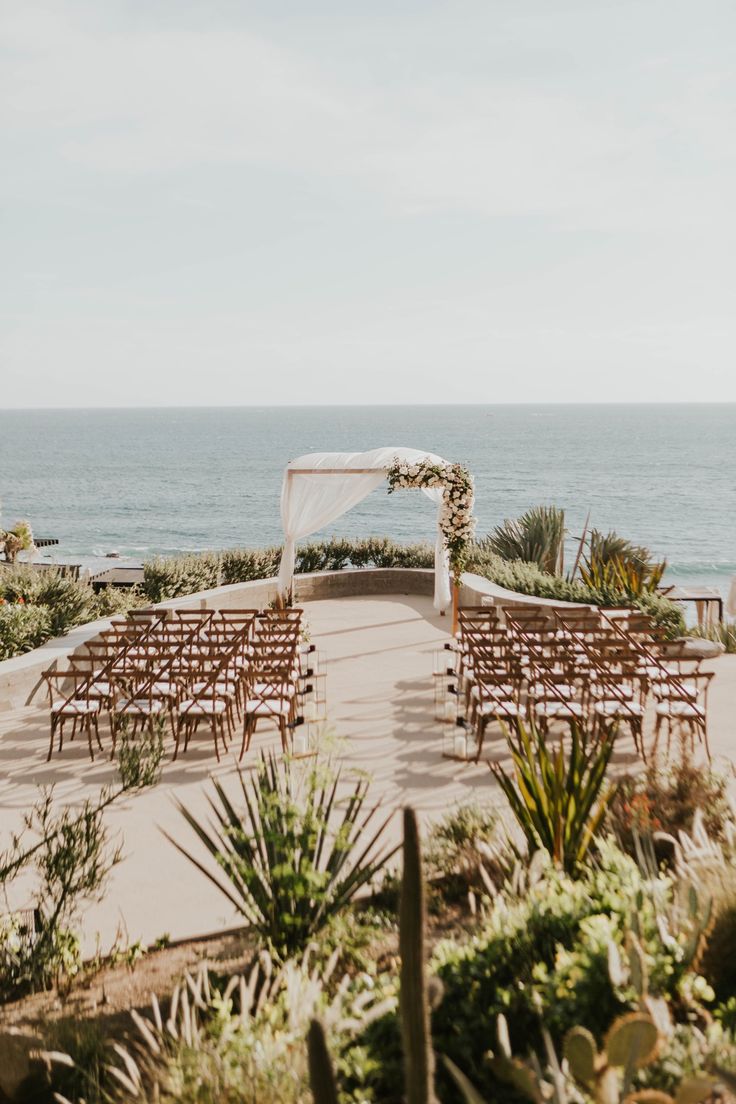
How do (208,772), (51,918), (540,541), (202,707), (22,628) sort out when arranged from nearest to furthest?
(51,918)
(208,772)
(202,707)
(22,628)
(540,541)

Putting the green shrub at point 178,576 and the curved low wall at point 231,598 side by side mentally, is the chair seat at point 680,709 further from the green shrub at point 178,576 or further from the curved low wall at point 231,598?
the green shrub at point 178,576

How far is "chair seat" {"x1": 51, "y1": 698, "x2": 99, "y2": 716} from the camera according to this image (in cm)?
830

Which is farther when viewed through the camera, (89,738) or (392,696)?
(392,696)

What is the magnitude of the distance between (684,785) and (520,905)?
2223 mm

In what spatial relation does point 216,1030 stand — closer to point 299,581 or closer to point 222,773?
point 222,773

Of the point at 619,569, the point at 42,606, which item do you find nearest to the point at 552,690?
the point at 619,569

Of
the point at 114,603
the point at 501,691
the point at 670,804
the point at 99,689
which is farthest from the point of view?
the point at 114,603

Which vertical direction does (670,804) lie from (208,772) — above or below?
above

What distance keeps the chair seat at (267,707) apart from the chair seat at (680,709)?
3.56 metres

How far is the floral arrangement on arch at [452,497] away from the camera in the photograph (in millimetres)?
13336

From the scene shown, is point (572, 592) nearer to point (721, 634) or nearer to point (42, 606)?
point (721, 634)

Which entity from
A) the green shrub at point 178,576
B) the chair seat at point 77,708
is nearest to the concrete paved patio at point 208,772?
the chair seat at point 77,708

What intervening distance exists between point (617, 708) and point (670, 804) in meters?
2.88

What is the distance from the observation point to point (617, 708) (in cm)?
816
